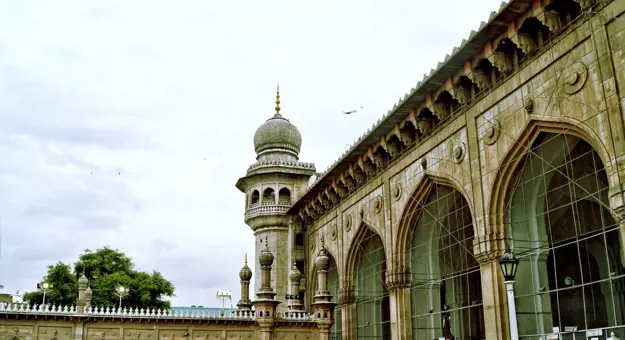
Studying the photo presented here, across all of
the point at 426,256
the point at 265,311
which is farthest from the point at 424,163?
the point at 265,311

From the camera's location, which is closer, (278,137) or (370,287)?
(370,287)

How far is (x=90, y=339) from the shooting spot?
23547 mm

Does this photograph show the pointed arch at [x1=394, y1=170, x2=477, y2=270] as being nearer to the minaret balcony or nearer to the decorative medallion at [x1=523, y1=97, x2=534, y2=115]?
the decorative medallion at [x1=523, y1=97, x2=534, y2=115]

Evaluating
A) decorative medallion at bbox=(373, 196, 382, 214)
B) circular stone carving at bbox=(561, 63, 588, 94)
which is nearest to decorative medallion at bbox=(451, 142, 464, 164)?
circular stone carving at bbox=(561, 63, 588, 94)

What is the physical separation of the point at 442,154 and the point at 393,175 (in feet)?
12.2

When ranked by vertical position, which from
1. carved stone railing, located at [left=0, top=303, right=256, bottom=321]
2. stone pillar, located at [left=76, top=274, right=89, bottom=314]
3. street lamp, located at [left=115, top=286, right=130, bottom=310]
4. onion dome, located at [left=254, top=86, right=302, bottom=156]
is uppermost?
onion dome, located at [left=254, top=86, right=302, bottom=156]

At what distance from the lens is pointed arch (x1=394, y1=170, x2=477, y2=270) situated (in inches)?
834

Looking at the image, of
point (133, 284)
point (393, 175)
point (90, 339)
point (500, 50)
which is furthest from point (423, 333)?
point (133, 284)

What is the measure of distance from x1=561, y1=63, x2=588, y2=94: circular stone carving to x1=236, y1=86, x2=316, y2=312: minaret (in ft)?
70.5

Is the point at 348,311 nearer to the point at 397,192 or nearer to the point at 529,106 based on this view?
the point at 397,192

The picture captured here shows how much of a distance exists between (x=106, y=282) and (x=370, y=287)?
21203mm

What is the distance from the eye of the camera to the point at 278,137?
37.3 m

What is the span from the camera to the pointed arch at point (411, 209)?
2117cm

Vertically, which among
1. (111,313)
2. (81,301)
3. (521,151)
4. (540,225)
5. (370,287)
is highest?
(521,151)
